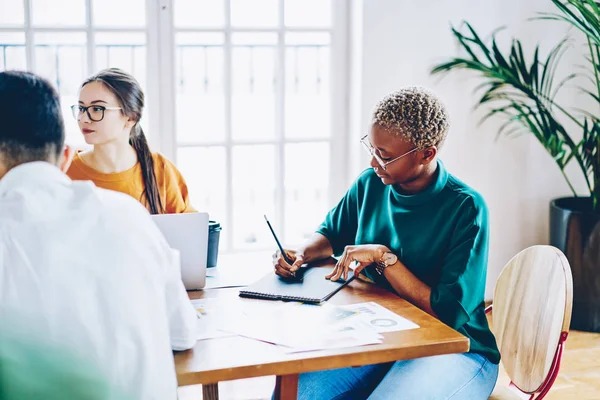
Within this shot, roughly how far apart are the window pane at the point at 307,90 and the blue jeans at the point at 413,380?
→ 1864 millimetres

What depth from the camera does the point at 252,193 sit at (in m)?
3.64

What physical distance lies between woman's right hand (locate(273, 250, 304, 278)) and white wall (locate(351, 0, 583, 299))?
1510mm

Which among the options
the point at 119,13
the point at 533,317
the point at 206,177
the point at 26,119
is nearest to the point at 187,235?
the point at 26,119

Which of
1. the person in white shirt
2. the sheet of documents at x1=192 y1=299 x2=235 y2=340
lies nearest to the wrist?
the sheet of documents at x1=192 y1=299 x2=235 y2=340

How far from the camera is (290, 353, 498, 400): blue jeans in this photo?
5.64 ft

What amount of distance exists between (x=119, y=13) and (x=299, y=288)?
1990 mm

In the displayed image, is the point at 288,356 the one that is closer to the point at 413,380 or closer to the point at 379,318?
the point at 379,318

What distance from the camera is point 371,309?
1752mm

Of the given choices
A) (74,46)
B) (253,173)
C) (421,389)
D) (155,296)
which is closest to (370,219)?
(421,389)

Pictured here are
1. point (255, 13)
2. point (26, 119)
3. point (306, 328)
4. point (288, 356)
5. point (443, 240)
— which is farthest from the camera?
point (255, 13)

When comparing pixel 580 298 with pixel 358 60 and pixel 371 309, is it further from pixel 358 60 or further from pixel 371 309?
pixel 371 309

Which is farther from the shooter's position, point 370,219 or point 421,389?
point 370,219

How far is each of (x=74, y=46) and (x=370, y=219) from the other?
1.87 metres

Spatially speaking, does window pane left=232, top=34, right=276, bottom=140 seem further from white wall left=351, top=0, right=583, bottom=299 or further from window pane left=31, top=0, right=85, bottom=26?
window pane left=31, top=0, right=85, bottom=26
